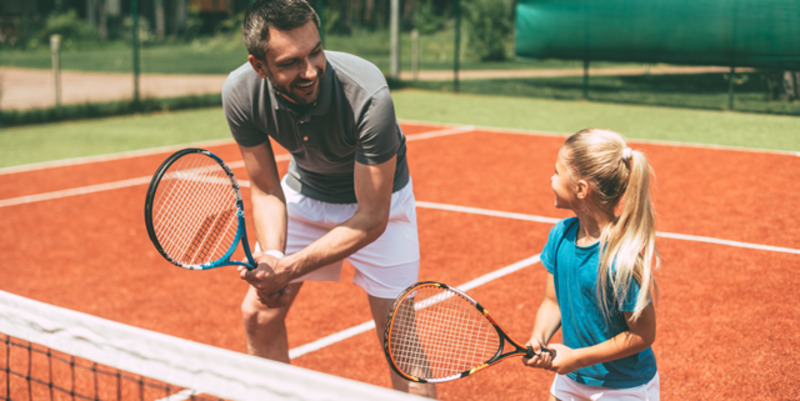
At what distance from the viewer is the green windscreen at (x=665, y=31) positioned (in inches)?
458

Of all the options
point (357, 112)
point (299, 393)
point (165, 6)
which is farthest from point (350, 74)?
point (165, 6)

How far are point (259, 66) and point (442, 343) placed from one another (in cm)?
158

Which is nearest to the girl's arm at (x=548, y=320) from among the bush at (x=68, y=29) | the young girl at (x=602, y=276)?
the young girl at (x=602, y=276)

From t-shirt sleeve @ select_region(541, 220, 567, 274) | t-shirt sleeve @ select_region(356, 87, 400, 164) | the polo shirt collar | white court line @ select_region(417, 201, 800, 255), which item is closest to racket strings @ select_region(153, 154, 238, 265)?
the polo shirt collar

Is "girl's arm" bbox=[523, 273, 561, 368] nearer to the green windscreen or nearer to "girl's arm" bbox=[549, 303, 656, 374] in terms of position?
"girl's arm" bbox=[549, 303, 656, 374]

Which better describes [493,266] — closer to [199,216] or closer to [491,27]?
[199,216]

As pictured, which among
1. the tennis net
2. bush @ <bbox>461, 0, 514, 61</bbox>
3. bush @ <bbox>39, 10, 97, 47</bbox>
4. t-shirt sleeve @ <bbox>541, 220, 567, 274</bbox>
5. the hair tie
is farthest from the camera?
bush @ <bbox>39, 10, 97, 47</bbox>

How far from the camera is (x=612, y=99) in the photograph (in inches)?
614

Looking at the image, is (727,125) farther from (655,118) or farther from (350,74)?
(350,74)

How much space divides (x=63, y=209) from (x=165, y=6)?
32.6 meters

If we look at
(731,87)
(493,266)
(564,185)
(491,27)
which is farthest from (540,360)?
(491,27)

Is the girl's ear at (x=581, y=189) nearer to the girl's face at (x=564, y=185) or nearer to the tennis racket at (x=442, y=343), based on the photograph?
the girl's face at (x=564, y=185)

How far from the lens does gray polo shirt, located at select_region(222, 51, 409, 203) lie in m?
3.17

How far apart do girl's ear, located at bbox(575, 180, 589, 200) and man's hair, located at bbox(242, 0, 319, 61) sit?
108cm
